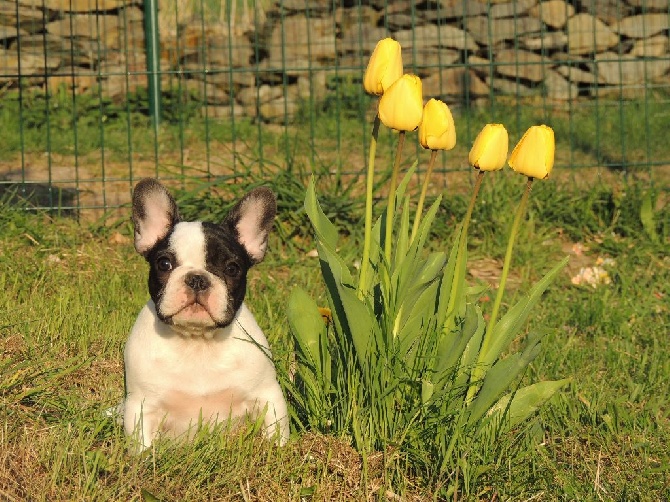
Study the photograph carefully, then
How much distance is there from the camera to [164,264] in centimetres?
329

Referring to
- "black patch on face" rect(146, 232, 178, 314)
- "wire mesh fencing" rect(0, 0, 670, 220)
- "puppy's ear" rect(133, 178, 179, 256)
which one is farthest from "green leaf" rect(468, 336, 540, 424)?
"wire mesh fencing" rect(0, 0, 670, 220)

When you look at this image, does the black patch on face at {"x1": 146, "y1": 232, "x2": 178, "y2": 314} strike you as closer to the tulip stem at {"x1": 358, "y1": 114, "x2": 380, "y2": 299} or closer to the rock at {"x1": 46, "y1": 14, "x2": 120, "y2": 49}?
the tulip stem at {"x1": 358, "y1": 114, "x2": 380, "y2": 299}

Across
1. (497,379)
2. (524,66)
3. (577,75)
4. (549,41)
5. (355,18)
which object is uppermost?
(355,18)

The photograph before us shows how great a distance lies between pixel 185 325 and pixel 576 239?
356 cm

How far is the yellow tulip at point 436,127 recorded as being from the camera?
303 cm

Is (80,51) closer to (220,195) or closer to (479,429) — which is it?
(220,195)

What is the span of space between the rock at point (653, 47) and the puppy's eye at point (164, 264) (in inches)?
293

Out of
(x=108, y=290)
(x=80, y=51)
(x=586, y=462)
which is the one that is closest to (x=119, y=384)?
(x=108, y=290)

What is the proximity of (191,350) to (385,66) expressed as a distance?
104cm

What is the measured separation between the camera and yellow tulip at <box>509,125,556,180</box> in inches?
115

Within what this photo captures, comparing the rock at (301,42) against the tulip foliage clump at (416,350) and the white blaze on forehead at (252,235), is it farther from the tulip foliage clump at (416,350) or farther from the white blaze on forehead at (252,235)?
the tulip foliage clump at (416,350)

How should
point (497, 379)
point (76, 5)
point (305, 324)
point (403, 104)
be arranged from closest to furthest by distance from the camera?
point (403, 104), point (497, 379), point (305, 324), point (76, 5)

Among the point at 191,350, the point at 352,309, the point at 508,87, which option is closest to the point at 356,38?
the point at 508,87

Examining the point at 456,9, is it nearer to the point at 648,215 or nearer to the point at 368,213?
the point at 648,215
